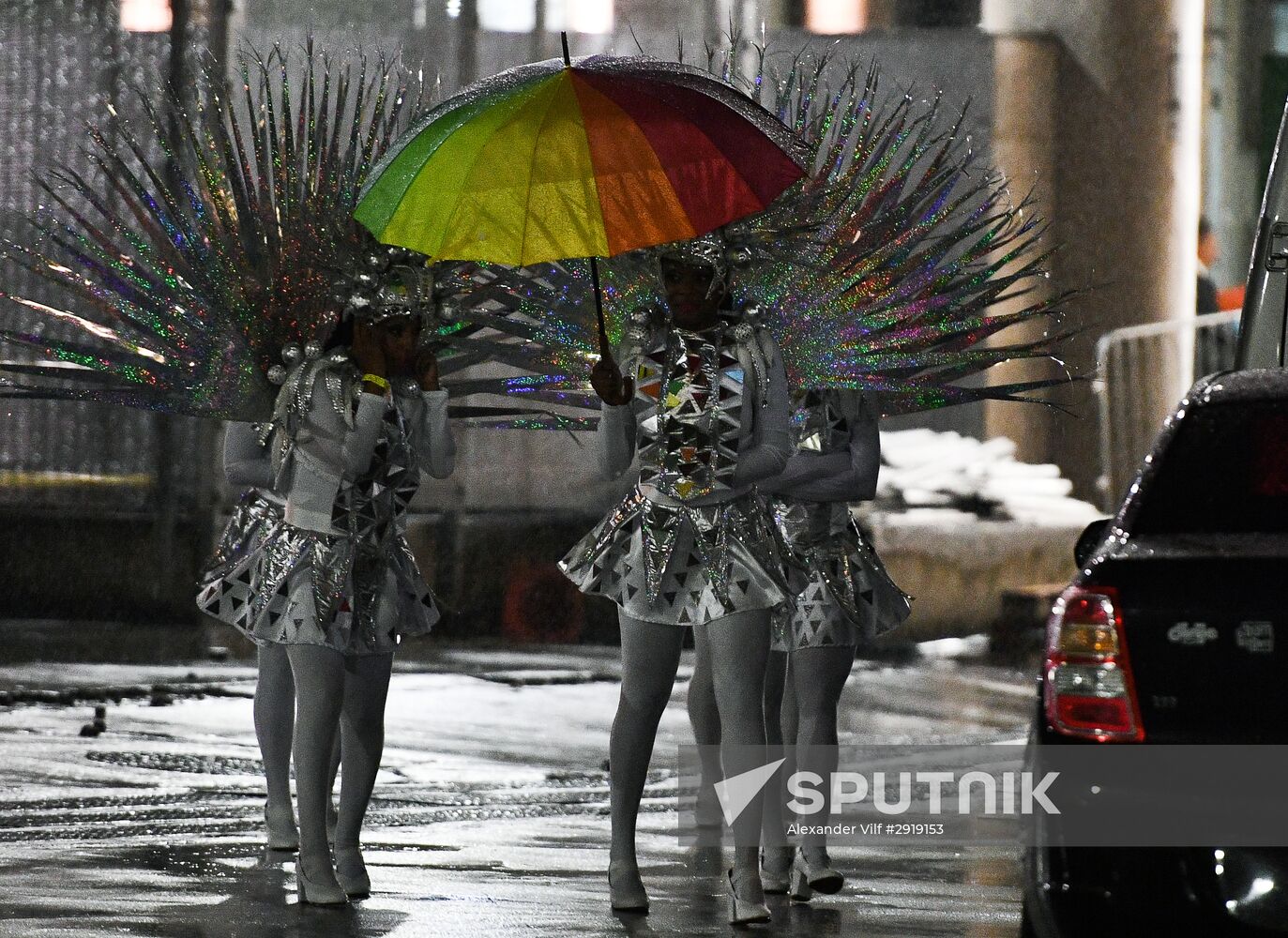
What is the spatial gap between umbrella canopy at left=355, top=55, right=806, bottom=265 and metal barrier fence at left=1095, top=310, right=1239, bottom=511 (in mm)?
7487

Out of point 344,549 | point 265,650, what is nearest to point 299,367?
point 344,549

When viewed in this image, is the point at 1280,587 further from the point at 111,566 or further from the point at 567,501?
the point at 111,566

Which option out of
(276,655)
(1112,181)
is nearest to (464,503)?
(1112,181)

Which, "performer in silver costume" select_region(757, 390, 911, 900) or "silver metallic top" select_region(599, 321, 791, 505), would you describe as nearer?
"silver metallic top" select_region(599, 321, 791, 505)

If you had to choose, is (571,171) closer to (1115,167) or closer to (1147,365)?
(1115,167)

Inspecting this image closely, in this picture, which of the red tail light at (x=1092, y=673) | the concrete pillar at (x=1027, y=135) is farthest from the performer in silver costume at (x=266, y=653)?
the concrete pillar at (x=1027, y=135)

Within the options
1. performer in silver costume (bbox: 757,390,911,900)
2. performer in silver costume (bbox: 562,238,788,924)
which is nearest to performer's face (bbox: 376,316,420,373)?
performer in silver costume (bbox: 562,238,788,924)

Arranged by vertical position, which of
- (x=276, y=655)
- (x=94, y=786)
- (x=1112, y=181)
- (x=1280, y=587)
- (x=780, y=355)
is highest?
(x=1112, y=181)

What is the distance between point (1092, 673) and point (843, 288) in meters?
2.61

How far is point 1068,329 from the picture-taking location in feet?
23.0

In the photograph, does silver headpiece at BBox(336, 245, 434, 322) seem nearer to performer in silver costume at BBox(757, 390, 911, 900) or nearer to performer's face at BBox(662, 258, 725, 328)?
performer's face at BBox(662, 258, 725, 328)

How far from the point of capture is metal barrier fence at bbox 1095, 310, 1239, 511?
12820 mm

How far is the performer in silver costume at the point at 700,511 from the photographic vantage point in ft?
18.7

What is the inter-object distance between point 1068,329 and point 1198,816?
11.0 ft
